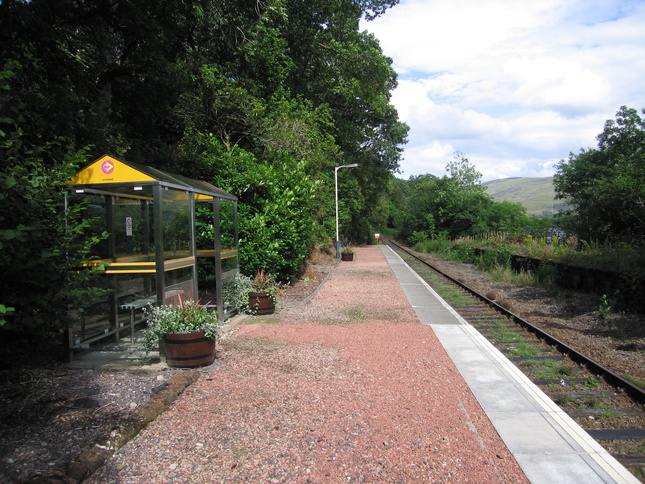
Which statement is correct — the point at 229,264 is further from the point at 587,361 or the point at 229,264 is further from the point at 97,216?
the point at 587,361

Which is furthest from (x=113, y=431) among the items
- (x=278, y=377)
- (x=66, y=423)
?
(x=278, y=377)

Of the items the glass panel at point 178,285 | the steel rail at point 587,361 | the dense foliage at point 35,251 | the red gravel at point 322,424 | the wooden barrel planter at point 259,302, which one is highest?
the dense foliage at point 35,251

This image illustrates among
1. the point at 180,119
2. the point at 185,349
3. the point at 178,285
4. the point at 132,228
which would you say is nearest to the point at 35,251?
the point at 185,349

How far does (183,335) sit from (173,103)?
10.7 m

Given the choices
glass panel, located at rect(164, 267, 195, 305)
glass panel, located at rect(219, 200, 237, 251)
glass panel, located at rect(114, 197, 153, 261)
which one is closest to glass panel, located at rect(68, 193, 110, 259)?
glass panel, located at rect(114, 197, 153, 261)

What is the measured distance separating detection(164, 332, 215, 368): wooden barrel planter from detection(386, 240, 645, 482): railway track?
4.51 metres

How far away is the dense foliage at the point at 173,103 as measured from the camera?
4.75 m

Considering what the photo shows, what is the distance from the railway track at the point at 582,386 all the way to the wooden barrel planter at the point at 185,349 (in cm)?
451

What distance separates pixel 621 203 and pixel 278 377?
16.5m

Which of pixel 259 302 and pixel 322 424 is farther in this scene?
pixel 259 302

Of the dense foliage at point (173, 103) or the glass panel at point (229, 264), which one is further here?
the glass panel at point (229, 264)

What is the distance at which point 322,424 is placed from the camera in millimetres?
4512

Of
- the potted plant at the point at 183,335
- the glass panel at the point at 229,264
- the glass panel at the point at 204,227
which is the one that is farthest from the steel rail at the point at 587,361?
the glass panel at the point at 204,227

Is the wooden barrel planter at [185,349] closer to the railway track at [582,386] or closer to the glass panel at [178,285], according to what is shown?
the glass panel at [178,285]
